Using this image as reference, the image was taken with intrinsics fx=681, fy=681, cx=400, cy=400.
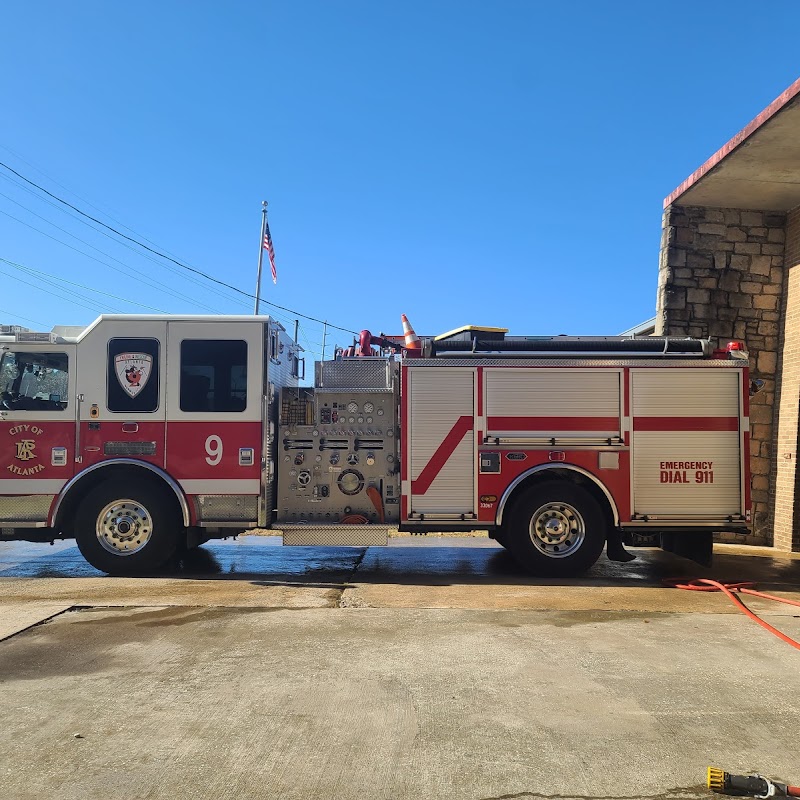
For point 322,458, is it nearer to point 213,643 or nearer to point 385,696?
point 213,643

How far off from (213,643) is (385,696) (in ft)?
5.32

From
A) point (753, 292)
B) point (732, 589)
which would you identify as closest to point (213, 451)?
point (732, 589)

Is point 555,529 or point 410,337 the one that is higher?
point 410,337

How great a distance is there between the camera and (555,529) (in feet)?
24.5

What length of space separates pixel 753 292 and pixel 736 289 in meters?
0.27

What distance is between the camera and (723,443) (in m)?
7.46

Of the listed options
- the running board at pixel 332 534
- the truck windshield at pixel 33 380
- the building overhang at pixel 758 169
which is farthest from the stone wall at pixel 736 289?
the truck windshield at pixel 33 380

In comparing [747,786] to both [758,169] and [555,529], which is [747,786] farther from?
[758,169]

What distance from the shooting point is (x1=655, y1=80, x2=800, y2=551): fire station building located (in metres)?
10.4

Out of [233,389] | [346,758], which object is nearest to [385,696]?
[346,758]

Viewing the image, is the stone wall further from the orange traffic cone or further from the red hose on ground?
the orange traffic cone

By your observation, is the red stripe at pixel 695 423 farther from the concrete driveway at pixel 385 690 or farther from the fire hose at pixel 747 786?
the fire hose at pixel 747 786

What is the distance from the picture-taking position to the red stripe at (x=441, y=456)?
7473 millimetres

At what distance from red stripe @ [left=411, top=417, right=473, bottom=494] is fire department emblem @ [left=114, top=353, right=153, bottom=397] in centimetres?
317
